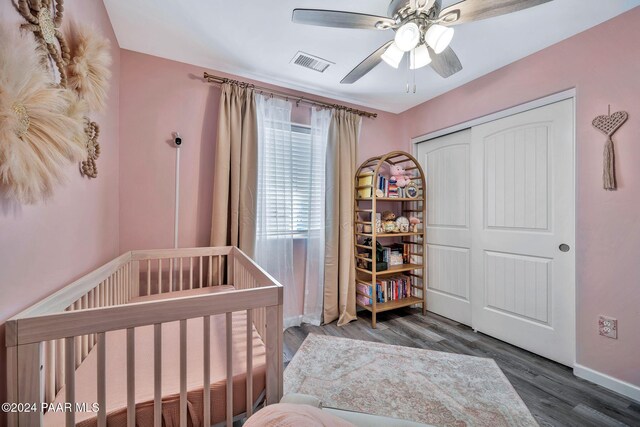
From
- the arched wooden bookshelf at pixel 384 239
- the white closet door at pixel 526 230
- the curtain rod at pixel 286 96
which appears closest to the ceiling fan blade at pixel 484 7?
the white closet door at pixel 526 230

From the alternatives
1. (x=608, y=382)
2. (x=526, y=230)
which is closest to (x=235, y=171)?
(x=526, y=230)

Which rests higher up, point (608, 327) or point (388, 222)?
point (388, 222)

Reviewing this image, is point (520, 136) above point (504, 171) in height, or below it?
above

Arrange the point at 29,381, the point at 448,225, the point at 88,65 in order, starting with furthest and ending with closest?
the point at 448,225 → the point at 88,65 → the point at 29,381

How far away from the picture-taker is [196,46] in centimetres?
187

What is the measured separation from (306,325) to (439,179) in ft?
6.98

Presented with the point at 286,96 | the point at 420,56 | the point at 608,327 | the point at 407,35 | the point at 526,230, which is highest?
the point at 286,96

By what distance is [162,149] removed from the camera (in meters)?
1.95

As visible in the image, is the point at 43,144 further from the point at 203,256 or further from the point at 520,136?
the point at 520,136

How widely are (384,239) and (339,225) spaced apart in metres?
0.74

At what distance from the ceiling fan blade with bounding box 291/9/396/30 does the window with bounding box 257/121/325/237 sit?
44.7 inches

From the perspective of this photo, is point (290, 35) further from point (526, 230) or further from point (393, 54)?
point (526, 230)

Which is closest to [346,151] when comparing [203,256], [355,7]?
[355,7]

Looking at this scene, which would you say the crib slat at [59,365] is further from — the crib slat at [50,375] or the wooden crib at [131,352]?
the crib slat at [50,375]
